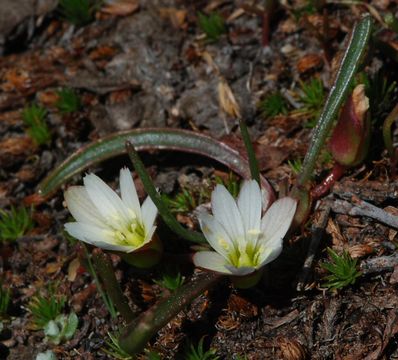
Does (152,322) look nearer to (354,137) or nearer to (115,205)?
(115,205)

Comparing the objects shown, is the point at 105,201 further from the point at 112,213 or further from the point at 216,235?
the point at 216,235

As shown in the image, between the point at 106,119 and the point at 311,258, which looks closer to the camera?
the point at 311,258

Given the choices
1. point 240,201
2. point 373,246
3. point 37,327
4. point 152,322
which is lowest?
point 37,327

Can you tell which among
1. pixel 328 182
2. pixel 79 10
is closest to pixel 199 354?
pixel 328 182

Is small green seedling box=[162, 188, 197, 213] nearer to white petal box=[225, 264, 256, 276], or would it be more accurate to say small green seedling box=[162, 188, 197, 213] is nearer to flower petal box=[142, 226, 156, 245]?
flower petal box=[142, 226, 156, 245]

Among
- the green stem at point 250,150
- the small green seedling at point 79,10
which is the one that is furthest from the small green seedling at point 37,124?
the green stem at point 250,150

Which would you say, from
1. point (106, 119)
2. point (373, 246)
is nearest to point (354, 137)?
point (373, 246)

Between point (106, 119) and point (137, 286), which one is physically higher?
point (106, 119)
